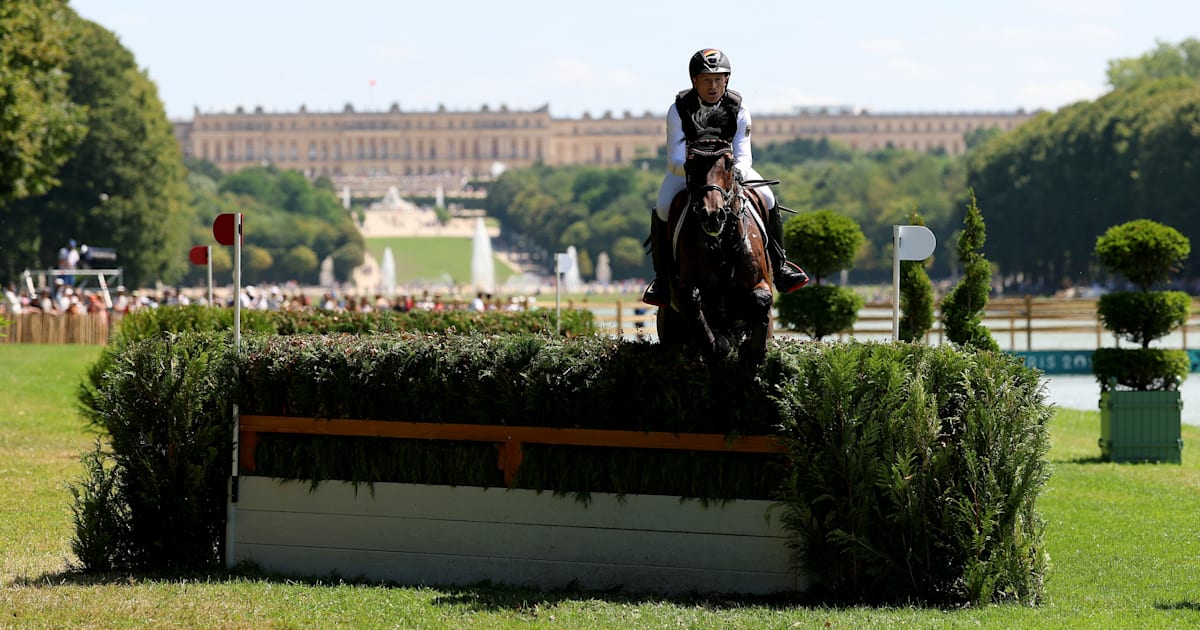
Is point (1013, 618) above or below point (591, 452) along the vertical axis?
below

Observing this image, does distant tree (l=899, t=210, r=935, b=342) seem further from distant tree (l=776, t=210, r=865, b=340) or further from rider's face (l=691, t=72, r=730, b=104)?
rider's face (l=691, t=72, r=730, b=104)

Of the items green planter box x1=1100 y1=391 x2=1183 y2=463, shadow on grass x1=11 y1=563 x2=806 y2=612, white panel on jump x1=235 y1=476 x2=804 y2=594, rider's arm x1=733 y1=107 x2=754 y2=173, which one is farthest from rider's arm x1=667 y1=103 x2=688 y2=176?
green planter box x1=1100 y1=391 x2=1183 y2=463

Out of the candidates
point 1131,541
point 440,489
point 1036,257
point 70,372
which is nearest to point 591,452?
point 440,489

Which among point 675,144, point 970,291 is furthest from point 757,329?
point 970,291

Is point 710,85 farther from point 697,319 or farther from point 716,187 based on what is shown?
point 697,319

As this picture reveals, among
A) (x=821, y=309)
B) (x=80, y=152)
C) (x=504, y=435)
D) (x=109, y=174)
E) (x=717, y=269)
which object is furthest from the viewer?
(x=109, y=174)

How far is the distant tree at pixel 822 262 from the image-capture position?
23703mm

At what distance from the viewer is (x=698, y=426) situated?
9.30 meters

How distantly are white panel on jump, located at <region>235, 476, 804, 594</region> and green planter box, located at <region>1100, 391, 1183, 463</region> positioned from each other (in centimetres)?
993

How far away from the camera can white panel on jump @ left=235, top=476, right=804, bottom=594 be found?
30.4 ft

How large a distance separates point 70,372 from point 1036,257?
74.3 meters

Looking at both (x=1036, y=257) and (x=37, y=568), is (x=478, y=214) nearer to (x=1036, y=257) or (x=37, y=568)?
(x=1036, y=257)

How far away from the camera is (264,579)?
962cm

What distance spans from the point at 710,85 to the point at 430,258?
5914 inches
